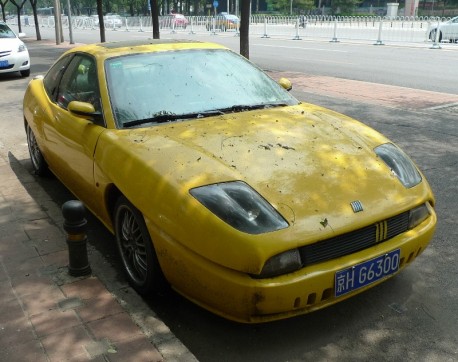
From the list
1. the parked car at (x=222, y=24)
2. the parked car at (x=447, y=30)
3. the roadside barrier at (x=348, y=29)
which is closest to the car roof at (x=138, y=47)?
the roadside barrier at (x=348, y=29)

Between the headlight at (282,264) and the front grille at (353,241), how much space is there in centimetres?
5

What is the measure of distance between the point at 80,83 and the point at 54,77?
91 centimetres

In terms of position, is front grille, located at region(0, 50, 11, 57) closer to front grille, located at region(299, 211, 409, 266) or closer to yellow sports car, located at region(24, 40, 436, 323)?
yellow sports car, located at region(24, 40, 436, 323)

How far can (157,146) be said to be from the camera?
3209mm

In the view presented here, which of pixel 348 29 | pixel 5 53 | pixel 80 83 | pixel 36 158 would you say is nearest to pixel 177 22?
pixel 348 29

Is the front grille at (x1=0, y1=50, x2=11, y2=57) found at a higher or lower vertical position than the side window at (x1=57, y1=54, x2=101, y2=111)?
lower

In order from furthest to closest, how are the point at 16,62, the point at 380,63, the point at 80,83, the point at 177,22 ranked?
the point at 177,22, the point at 380,63, the point at 16,62, the point at 80,83

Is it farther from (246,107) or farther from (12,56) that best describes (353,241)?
(12,56)

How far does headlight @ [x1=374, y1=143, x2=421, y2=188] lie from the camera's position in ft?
10.3

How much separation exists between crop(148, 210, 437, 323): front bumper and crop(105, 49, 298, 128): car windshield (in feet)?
3.93

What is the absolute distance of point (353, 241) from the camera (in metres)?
2.71

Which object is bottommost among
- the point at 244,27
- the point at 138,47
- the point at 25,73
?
the point at 25,73

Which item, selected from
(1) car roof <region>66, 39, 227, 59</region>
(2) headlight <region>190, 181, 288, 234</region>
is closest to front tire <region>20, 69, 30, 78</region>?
(1) car roof <region>66, 39, 227, 59</region>

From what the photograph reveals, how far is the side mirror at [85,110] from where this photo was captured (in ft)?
12.0
